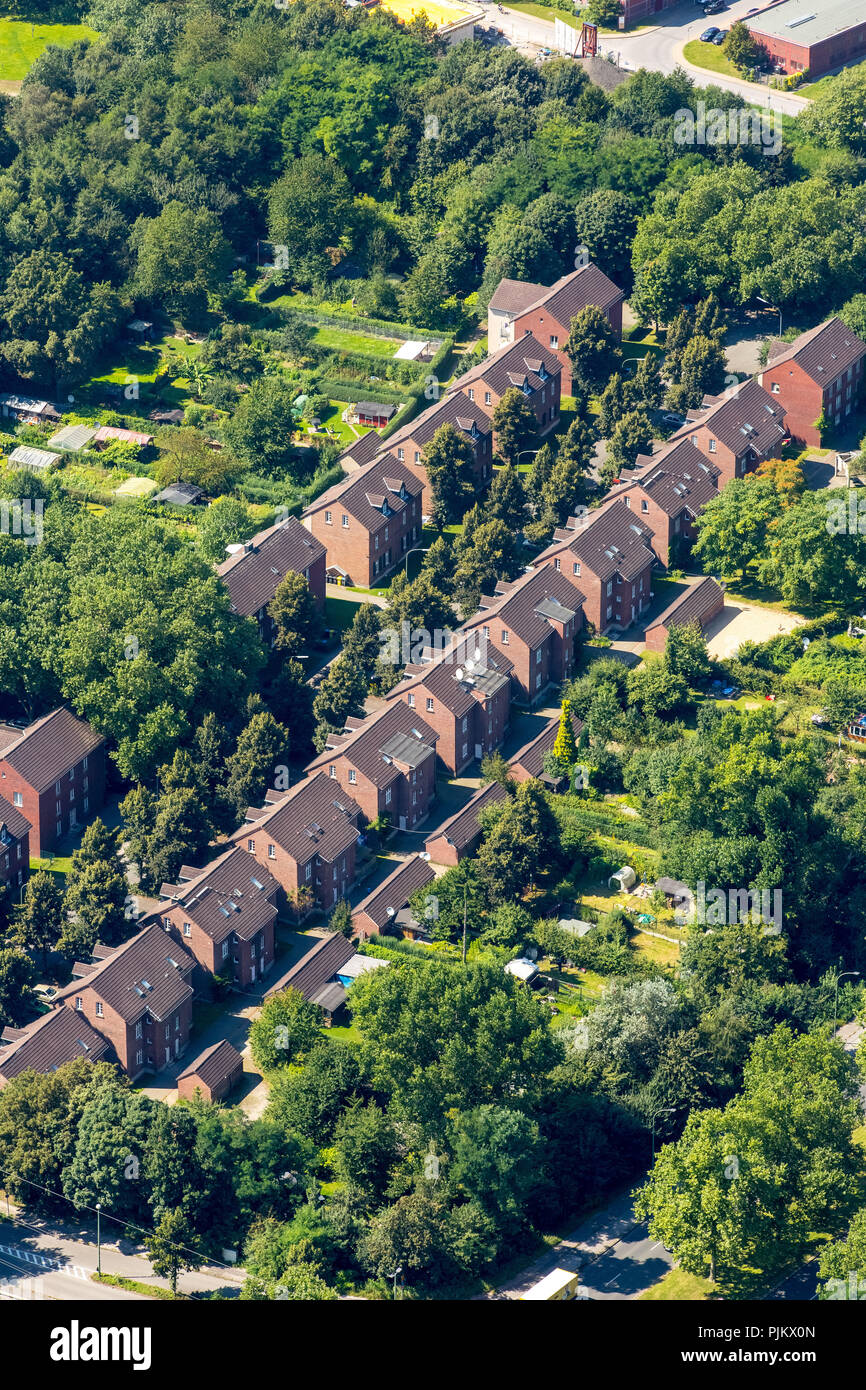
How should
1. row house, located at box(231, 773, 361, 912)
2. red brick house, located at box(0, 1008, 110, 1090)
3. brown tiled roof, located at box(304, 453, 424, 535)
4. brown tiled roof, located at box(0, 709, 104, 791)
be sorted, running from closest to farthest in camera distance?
red brick house, located at box(0, 1008, 110, 1090) < row house, located at box(231, 773, 361, 912) < brown tiled roof, located at box(0, 709, 104, 791) < brown tiled roof, located at box(304, 453, 424, 535)

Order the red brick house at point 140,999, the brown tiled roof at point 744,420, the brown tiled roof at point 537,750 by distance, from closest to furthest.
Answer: the red brick house at point 140,999
the brown tiled roof at point 537,750
the brown tiled roof at point 744,420

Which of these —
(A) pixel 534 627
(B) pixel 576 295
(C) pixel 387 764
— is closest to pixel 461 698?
(C) pixel 387 764

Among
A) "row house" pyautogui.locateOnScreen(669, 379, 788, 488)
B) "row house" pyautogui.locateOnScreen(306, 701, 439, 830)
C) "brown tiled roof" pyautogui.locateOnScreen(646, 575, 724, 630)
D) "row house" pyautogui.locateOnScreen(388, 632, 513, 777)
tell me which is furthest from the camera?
"row house" pyautogui.locateOnScreen(669, 379, 788, 488)

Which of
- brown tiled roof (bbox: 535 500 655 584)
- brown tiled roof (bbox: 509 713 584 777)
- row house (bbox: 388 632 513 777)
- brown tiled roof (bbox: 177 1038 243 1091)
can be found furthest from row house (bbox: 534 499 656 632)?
brown tiled roof (bbox: 177 1038 243 1091)

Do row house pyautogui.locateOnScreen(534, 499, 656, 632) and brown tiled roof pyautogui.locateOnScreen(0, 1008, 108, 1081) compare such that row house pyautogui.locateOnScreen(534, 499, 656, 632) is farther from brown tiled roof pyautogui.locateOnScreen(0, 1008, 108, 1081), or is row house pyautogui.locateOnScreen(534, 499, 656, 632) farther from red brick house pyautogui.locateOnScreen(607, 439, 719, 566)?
brown tiled roof pyautogui.locateOnScreen(0, 1008, 108, 1081)

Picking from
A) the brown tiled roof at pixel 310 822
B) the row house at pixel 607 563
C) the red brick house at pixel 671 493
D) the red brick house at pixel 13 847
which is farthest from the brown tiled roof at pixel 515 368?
the red brick house at pixel 13 847

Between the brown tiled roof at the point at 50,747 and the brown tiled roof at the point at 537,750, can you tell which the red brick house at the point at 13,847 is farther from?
the brown tiled roof at the point at 537,750
